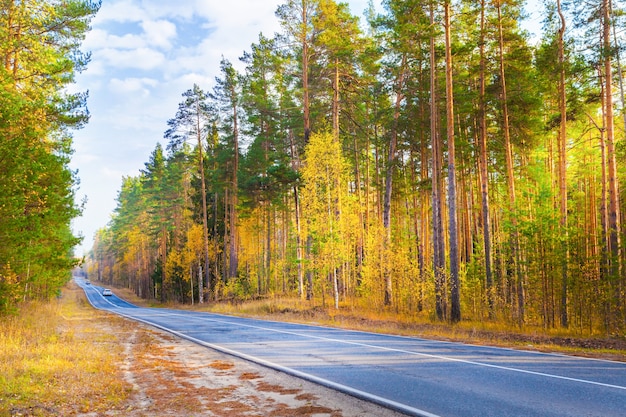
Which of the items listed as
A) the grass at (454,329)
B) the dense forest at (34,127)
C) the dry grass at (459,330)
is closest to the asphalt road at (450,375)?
the dry grass at (459,330)

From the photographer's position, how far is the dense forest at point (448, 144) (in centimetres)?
1575

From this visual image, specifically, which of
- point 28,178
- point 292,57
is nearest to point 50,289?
point 28,178

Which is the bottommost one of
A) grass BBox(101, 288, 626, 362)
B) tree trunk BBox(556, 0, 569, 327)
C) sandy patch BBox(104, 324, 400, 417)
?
grass BBox(101, 288, 626, 362)

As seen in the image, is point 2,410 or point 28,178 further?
point 28,178

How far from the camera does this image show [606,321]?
44.9ft

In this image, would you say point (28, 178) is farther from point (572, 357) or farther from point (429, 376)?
point (572, 357)

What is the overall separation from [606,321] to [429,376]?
9.62m

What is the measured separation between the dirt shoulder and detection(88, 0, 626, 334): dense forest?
36.0 feet

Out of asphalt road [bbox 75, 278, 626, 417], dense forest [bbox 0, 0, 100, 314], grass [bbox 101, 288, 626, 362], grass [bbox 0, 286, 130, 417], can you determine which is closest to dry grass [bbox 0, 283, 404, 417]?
grass [bbox 0, 286, 130, 417]

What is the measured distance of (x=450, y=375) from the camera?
779cm

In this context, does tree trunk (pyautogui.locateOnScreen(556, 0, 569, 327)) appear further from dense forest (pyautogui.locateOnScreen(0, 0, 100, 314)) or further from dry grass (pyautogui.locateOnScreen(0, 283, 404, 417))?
dense forest (pyautogui.locateOnScreen(0, 0, 100, 314))

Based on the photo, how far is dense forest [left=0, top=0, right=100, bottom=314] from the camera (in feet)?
41.9

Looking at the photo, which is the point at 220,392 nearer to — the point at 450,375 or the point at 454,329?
the point at 450,375

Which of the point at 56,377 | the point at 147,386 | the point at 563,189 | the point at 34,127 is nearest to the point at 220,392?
the point at 147,386
